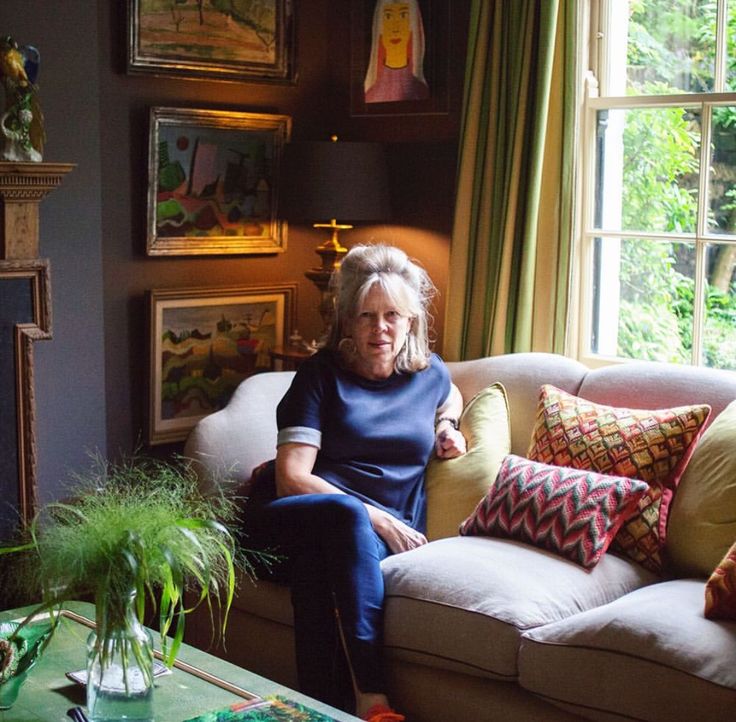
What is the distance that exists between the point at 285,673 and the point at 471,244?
1.67m

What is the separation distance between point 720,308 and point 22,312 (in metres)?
2.17

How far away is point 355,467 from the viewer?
3.28 metres

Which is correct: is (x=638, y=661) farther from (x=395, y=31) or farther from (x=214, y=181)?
(x=395, y=31)

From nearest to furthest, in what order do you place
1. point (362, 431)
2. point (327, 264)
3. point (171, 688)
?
point (171, 688) → point (362, 431) → point (327, 264)

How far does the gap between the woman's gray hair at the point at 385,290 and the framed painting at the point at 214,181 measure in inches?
43.4

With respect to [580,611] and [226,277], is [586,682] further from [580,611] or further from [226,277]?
[226,277]

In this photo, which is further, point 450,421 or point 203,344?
point 203,344

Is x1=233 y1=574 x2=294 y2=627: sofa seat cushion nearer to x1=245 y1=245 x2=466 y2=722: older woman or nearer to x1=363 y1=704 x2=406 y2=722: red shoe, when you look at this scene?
x1=245 y1=245 x2=466 y2=722: older woman

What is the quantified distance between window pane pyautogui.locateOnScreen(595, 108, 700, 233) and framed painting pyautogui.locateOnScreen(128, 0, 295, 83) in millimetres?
1322

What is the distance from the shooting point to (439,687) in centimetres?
284

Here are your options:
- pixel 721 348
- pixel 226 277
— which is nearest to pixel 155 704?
pixel 721 348

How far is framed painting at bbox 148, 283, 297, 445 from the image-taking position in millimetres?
4367

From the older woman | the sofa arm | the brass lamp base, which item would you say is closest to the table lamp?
the brass lamp base

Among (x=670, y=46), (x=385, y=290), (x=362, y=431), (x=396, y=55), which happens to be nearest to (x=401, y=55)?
(x=396, y=55)
